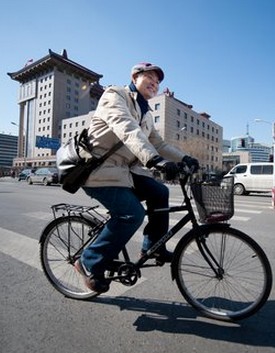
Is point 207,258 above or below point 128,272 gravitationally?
above

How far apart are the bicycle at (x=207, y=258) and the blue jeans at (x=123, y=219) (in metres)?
0.09

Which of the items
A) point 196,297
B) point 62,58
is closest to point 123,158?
point 196,297

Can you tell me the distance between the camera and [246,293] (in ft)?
8.88

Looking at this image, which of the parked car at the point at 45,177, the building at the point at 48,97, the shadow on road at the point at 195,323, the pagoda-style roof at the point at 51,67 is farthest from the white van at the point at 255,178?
the pagoda-style roof at the point at 51,67

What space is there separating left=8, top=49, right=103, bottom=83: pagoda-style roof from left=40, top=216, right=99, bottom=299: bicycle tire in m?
107

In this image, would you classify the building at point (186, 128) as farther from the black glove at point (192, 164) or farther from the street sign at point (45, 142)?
the black glove at point (192, 164)

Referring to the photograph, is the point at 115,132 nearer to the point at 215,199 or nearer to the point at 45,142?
the point at 215,199

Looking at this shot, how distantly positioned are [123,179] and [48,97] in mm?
106843

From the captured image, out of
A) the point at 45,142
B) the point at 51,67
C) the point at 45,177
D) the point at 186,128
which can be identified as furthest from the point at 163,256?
the point at 51,67

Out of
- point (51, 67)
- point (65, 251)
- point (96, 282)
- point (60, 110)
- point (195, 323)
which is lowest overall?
point (195, 323)

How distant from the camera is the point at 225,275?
2779 mm

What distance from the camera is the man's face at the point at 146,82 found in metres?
2.76

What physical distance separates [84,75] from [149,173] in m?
117

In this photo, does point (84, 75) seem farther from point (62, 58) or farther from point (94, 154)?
point (94, 154)
